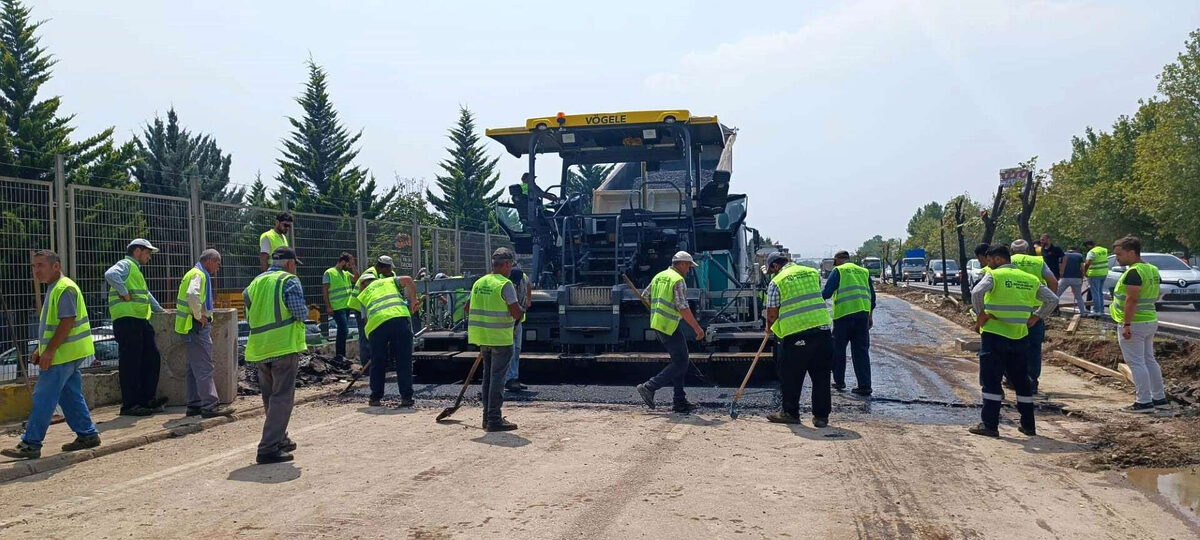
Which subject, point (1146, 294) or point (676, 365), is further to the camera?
point (676, 365)

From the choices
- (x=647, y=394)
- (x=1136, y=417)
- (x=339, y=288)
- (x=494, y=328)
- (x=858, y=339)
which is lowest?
(x=1136, y=417)

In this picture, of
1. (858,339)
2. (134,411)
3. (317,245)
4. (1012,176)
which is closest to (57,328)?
(134,411)

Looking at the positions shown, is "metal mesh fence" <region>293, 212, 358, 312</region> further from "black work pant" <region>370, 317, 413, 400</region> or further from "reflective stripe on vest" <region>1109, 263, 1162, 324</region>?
"reflective stripe on vest" <region>1109, 263, 1162, 324</region>

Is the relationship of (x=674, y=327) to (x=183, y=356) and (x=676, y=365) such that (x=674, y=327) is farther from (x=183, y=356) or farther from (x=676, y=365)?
(x=183, y=356)

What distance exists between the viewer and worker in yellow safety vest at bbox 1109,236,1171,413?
766cm

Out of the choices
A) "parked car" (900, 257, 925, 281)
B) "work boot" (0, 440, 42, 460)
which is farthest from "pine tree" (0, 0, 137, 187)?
"parked car" (900, 257, 925, 281)

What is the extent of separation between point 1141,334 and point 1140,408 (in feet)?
2.12

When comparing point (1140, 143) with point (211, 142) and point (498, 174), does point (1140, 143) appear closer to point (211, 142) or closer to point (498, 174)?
point (498, 174)

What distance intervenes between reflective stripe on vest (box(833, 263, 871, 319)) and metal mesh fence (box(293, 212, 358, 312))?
679 cm

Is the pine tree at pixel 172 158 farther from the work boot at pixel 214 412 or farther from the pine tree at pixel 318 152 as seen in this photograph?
the work boot at pixel 214 412

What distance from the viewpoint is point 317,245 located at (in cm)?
1238

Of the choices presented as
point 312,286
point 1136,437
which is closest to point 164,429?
point 312,286

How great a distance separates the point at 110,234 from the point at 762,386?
22.6ft

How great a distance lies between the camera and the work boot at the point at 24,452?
601cm
